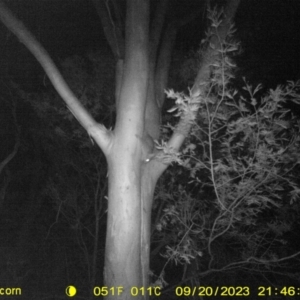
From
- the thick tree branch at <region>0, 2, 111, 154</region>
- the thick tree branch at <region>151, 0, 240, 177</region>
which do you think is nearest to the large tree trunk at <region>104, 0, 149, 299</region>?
the thick tree branch at <region>0, 2, 111, 154</region>

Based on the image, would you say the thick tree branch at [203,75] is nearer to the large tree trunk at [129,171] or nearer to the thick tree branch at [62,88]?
the large tree trunk at [129,171]

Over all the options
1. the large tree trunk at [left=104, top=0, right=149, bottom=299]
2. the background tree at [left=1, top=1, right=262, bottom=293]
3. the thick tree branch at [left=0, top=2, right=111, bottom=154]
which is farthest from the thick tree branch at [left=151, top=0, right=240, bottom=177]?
the thick tree branch at [left=0, top=2, right=111, bottom=154]

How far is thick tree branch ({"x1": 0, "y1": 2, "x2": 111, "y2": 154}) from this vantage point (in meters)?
4.85

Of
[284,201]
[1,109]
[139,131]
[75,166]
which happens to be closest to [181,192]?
[284,201]

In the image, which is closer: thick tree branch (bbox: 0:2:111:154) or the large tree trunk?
the large tree trunk

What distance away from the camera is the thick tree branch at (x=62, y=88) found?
4852 millimetres

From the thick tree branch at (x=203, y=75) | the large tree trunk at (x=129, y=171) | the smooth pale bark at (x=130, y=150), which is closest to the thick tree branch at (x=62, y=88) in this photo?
the smooth pale bark at (x=130, y=150)

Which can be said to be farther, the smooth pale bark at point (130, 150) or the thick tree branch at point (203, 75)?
the thick tree branch at point (203, 75)

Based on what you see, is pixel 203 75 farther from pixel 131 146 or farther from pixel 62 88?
pixel 62 88

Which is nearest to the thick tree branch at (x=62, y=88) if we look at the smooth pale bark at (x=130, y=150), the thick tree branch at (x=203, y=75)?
the smooth pale bark at (x=130, y=150)

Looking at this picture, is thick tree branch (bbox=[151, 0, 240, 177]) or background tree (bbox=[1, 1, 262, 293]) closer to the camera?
background tree (bbox=[1, 1, 262, 293])

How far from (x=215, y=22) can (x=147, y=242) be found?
2608mm

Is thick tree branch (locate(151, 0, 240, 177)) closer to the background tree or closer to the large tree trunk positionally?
the background tree

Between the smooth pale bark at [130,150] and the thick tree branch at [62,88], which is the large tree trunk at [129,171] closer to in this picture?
the smooth pale bark at [130,150]
